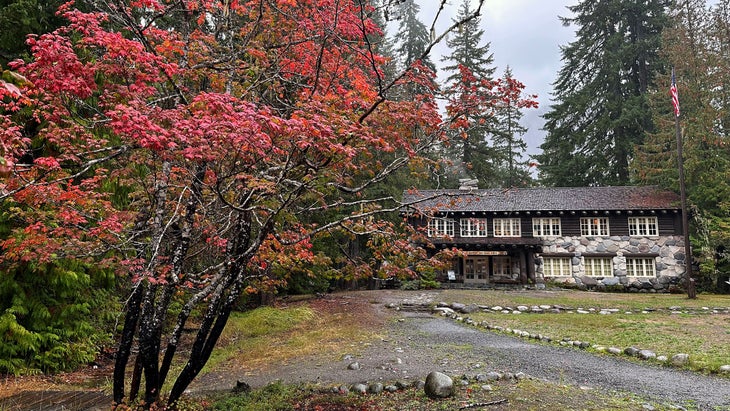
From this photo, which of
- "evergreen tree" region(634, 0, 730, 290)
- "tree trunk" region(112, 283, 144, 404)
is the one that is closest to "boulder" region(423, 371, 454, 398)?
"tree trunk" region(112, 283, 144, 404)

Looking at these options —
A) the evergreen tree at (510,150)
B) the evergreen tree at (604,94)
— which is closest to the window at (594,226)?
the evergreen tree at (510,150)

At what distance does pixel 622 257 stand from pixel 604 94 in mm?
15625

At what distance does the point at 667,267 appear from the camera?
893 inches

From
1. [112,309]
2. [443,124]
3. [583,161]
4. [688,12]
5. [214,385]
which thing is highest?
[688,12]

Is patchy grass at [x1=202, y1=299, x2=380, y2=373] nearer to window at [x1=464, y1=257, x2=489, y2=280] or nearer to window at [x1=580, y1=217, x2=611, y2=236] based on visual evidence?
window at [x1=464, y1=257, x2=489, y2=280]

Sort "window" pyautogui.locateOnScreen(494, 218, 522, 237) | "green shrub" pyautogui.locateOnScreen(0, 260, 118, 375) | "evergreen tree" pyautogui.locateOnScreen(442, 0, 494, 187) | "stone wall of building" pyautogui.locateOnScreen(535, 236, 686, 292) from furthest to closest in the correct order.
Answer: "evergreen tree" pyautogui.locateOnScreen(442, 0, 494, 187) < "window" pyautogui.locateOnScreen(494, 218, 522, 237) < "stone wall of building" pyautogui.locateOnScreen(535, 236, 686, 292) < "green shrub" pyautogui.locateOnScreen(0, 260, 118, 375)

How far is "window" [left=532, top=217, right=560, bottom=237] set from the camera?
24516mm

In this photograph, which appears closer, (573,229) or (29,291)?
(29,291)

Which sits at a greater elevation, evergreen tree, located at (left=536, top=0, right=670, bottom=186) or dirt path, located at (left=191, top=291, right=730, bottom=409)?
evergreen tree, located at (left=536, top=0, right=670, bottom=186)

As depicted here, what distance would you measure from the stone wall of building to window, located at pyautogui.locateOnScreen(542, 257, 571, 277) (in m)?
0.22

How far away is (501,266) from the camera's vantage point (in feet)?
82.9

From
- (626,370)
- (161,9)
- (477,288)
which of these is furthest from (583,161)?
(161,9)

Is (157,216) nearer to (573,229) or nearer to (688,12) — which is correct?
(573,229)

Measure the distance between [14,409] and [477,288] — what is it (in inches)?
824
